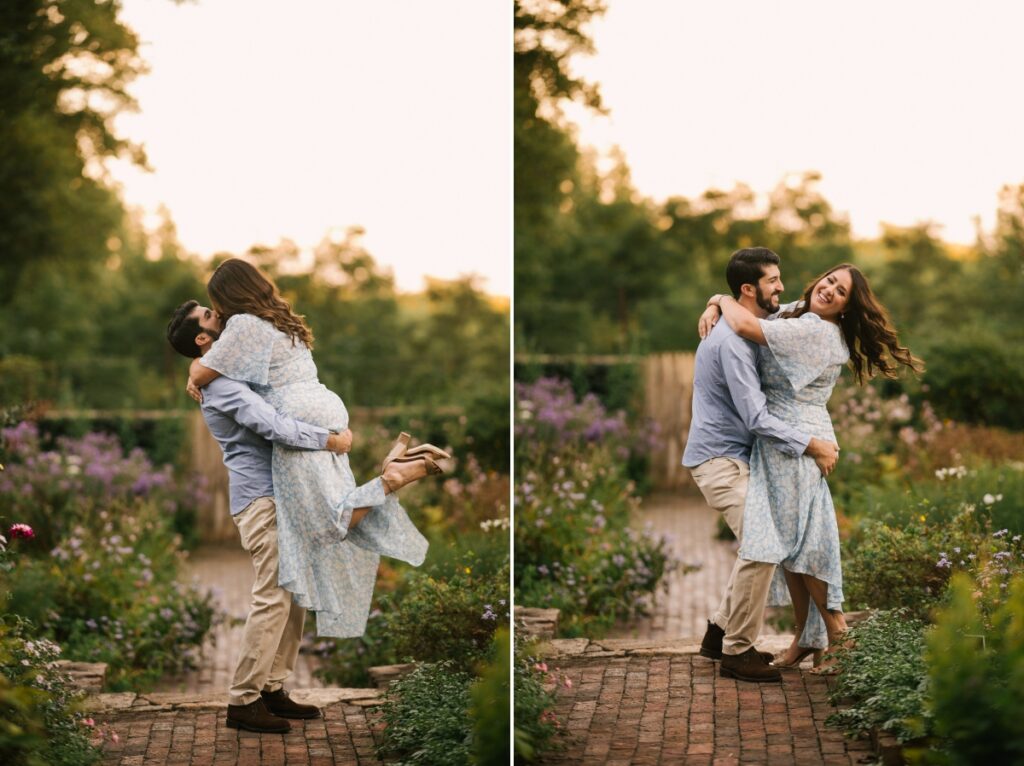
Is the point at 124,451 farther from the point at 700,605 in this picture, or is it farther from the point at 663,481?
the point at 700,605

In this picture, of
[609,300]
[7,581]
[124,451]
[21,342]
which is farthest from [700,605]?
[21,342]

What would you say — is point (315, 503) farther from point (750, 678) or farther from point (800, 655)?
point (800, 655)

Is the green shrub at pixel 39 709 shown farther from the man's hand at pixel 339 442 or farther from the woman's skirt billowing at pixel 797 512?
the woman's skirt billowing at pixel 797 512

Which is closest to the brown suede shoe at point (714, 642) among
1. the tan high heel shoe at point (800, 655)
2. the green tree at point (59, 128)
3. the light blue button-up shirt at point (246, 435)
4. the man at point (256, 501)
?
the tan high heel shoe at point (800, 655)

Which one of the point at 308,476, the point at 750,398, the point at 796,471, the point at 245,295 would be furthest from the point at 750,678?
the point at 245,295

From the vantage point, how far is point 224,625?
6609mm

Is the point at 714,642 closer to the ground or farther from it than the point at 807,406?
closer to the ground

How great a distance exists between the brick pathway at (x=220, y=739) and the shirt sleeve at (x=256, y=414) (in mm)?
1047

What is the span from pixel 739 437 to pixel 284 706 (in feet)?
6.14

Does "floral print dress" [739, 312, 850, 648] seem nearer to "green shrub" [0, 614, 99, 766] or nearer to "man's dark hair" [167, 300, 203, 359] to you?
"man's dark hair" [167, 300, 203, 359]

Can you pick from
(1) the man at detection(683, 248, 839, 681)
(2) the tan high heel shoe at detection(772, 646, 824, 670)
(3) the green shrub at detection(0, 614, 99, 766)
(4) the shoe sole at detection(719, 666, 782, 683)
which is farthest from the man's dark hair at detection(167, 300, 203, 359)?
(2) the tan high heel shoe at detection(772, 646, 824, 670)

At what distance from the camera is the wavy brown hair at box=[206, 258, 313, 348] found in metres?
4.32

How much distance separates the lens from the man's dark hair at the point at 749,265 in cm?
445

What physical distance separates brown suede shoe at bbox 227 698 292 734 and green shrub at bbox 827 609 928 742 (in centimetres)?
188
